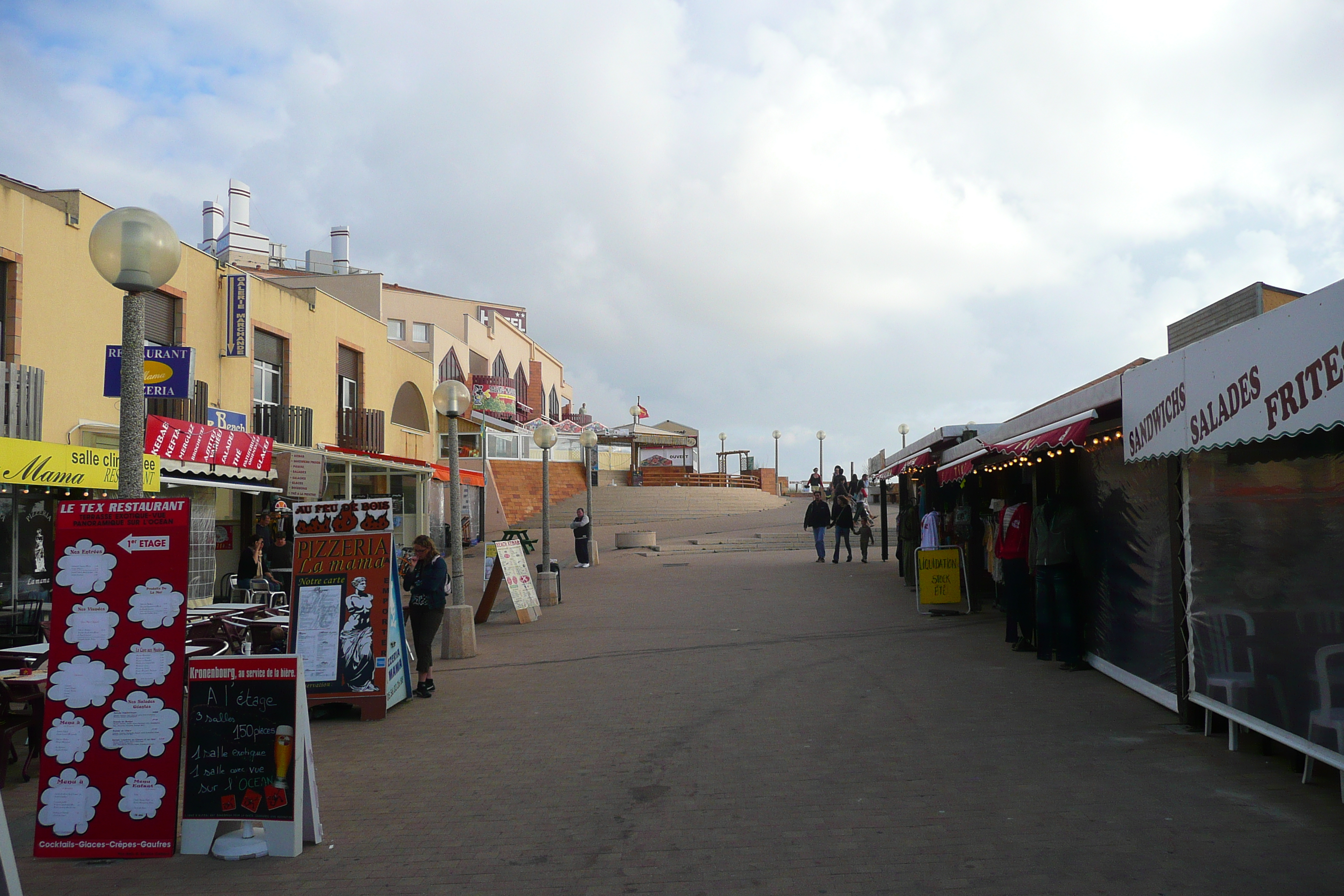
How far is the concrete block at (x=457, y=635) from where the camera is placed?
10859 mm

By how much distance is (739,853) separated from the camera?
4.62 meters

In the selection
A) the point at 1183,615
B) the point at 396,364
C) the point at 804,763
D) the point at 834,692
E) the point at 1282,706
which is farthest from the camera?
the point at 396,364

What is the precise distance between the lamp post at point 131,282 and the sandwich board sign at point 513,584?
8392mm

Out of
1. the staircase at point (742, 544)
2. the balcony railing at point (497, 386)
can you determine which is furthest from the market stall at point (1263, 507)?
the balcony railing at point (497, 386)

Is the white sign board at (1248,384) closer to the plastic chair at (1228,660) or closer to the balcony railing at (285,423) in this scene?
the plastic chair at (1228,660)

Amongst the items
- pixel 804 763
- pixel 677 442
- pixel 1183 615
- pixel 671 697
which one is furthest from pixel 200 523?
pixel 677 442

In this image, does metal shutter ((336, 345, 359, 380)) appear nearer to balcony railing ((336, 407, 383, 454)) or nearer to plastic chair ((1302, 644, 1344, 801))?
balcony railing ((336, 407, 383, 454))

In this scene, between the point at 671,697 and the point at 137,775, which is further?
the point at 671,697

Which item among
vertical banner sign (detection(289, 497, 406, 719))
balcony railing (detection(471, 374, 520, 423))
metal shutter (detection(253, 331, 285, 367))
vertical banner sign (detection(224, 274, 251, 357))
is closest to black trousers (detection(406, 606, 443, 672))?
vertical banner sign (detection(289, 497, 406, 719))

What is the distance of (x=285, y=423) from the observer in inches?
797

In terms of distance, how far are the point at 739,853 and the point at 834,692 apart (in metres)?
3.96

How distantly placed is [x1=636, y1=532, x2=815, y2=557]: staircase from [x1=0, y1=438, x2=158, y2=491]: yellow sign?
51.7 ft

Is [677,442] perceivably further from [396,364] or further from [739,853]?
[739,853]

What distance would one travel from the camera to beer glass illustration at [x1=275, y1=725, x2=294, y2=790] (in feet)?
15.9
